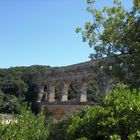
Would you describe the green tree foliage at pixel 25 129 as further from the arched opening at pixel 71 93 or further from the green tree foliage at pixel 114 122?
the arched opening at pixel 71 93

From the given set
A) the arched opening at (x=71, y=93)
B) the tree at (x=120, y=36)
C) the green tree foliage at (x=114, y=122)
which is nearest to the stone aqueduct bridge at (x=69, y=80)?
the arched opening at (x=71, y=93)

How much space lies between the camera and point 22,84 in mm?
63281

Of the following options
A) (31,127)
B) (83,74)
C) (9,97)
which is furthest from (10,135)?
(9,97)

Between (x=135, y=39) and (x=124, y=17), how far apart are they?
4.53 feet

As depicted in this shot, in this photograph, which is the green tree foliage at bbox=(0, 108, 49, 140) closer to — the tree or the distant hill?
the tree

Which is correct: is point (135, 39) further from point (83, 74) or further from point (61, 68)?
point (61, 68)

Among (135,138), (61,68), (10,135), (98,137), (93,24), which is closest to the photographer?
(135,138)

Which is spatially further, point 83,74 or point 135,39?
point 83,74

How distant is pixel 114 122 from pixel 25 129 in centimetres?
397

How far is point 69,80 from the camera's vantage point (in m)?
48.9

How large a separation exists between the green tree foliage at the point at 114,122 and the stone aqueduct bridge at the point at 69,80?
1067 inches

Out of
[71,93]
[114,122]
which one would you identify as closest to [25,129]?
[114,122]

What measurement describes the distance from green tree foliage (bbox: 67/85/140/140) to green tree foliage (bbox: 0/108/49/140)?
2.82 m

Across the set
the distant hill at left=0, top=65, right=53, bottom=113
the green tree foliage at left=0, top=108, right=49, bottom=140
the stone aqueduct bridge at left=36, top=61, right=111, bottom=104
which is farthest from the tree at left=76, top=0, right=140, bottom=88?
the distant hill at left=0, top=65, right=53, bottom=113
